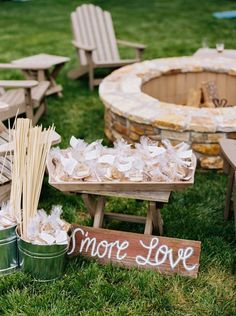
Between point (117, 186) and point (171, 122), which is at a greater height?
point (117, 186)

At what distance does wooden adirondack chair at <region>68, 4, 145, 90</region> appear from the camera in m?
7.34

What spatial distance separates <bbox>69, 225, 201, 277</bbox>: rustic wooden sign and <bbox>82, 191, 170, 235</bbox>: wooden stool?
0.15m

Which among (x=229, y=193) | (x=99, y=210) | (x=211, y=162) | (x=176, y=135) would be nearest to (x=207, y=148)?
(x=211, y=162)

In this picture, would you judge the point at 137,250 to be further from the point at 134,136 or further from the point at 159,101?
the point at 159,101

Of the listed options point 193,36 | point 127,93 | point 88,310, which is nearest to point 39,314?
point 88,310

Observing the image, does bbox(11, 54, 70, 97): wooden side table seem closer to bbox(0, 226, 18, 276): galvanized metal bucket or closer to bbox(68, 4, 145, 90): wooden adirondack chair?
bbox(68, 4, 145, 90): wooden adirondack chair

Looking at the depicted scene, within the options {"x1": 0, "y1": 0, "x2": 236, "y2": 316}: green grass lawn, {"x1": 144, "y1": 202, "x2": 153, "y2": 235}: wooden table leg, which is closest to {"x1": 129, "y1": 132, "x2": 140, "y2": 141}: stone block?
{"x1": 0, "y1": 0, "x2": 236, "y2": 316}: green grass lawn

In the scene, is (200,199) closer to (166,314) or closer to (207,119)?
(207,119)

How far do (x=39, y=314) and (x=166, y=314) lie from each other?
2.31 feet

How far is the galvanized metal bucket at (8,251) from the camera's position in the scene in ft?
10.7

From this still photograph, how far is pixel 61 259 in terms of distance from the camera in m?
3.25

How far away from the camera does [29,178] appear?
3293mm

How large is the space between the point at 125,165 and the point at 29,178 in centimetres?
58

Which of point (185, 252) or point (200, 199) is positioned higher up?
point (185, 252)
